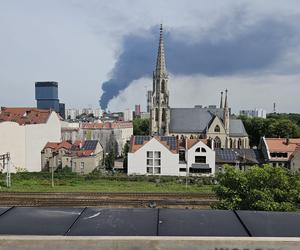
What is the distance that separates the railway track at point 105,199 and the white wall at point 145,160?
17249 millimetres

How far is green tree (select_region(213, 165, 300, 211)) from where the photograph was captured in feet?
55.4

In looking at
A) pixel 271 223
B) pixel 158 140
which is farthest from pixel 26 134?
pixel 271 223

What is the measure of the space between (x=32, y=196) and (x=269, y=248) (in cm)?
2982

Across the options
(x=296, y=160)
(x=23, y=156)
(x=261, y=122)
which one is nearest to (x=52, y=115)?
(x=23, y=156)

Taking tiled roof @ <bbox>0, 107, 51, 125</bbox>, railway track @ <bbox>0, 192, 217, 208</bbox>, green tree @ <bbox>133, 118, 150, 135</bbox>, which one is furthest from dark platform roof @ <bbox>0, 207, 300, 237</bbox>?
green tree @ <bbox>133, 118, 150, 135</bbox>

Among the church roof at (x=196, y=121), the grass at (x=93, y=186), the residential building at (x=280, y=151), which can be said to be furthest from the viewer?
the church roof at (x=196, y=121)

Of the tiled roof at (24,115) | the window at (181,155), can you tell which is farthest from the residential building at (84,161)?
the window at (181,155)

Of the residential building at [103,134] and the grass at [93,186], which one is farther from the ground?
the residential building at [103,134]

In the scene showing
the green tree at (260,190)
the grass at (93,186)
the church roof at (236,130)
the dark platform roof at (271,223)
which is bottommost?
the grass at (93,186)

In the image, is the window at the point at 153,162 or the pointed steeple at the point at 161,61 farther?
the pointed steeple at the point at 161,61

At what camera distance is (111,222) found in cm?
571

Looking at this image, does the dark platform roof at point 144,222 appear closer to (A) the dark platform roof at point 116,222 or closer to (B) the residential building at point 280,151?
(A) the dark platform roof at point 116,222

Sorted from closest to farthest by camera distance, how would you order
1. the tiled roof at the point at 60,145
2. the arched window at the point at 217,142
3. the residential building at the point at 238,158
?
1. the residential building at the point at 238,158
2. the tiled roof at the point at 60,145
3. the arched window at the point at 217,142

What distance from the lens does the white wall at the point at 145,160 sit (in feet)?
165
